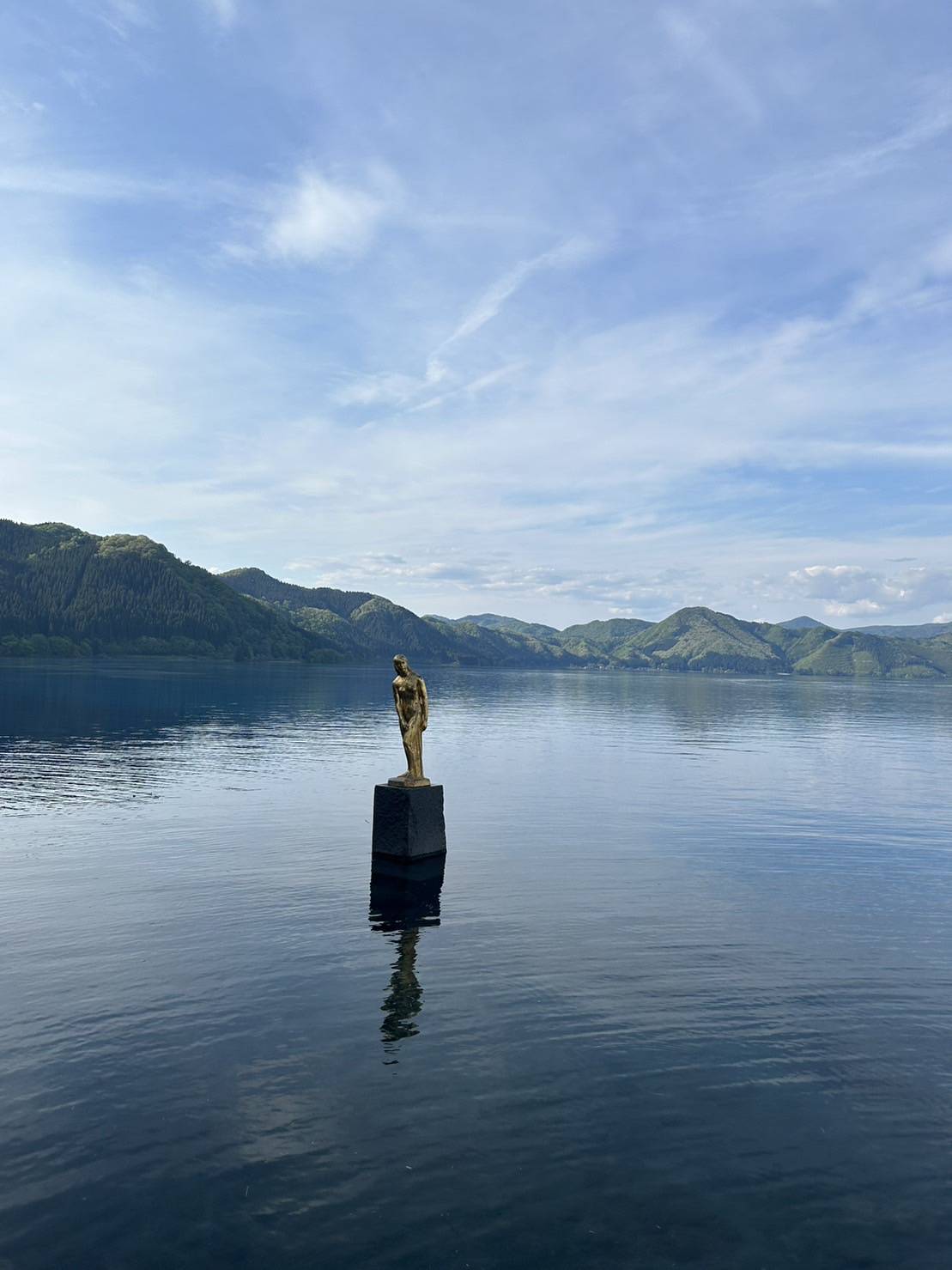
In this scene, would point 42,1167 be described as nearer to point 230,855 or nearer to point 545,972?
point 545,972

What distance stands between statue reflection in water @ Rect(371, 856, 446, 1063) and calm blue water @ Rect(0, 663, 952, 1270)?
113mm

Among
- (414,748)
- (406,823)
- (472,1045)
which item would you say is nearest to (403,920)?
(406,823)

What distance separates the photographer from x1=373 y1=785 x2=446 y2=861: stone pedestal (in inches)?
1052

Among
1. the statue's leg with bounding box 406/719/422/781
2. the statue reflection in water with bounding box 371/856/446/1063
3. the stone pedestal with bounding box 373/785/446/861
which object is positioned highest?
the statue's leg with bounding box 406/719/422/781

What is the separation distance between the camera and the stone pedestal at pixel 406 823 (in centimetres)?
2672

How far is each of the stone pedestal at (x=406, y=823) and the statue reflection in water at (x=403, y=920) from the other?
0.39 m

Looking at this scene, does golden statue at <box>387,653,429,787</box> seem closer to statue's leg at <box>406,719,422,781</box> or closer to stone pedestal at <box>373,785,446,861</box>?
statue's leg at <box>406,719,422,781</box>

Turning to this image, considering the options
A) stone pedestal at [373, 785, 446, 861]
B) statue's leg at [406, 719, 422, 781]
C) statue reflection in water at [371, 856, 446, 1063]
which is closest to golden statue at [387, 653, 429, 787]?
statue's leg at [406, 719, 422, 781]

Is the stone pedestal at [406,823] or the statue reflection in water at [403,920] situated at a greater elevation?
the stone pedestal at [406,823]

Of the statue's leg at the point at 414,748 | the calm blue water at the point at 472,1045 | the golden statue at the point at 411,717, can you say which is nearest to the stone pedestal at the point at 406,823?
the golden statue at the point at 411,717

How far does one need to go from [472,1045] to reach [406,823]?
41.1 feet

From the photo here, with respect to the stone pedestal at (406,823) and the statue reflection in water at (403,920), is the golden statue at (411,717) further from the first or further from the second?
the statue reflection in water at (403,920)

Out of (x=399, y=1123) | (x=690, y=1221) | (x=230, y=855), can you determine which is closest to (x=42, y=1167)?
(x=399, y=1123)

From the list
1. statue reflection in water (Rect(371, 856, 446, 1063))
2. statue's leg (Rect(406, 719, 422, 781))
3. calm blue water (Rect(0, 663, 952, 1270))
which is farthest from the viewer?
statue's leg (Rect(406, 719, 422, 781))
